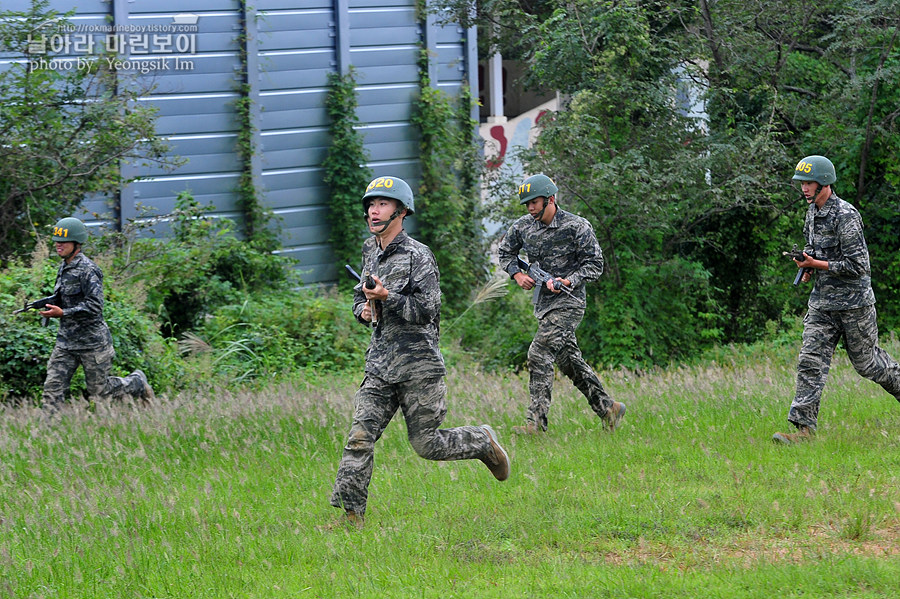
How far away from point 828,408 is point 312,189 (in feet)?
34.4

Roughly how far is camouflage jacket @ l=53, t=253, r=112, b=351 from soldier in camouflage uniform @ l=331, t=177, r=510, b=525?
4.41 meters

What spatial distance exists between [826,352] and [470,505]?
3119 mm

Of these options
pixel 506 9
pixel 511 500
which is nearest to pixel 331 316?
pixel 506 9

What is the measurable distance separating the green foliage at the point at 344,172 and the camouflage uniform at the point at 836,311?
33.7ft

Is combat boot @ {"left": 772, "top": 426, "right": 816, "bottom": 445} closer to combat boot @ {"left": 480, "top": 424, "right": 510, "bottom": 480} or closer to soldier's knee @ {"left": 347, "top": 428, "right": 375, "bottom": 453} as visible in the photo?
combat boot @ {"left": 480, "top": 424, "right": 510, "bottom": 480}

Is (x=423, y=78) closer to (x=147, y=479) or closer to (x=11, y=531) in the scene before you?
(x=147, y=479)

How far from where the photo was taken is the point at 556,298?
8.73 metres

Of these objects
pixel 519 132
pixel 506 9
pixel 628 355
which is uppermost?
pixel 506 9

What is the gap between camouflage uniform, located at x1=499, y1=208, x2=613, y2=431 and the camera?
862 cm

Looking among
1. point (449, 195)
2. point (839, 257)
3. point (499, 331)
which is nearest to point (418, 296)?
point (839, 257)

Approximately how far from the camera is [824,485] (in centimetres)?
664

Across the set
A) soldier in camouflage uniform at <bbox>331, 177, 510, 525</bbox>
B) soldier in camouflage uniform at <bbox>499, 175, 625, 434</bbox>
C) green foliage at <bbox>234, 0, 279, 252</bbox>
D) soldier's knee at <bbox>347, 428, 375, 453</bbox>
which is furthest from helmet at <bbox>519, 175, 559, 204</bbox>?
green foliage at <bbox>234, 0, 279, 252</bbox>

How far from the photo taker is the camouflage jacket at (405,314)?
623 cm

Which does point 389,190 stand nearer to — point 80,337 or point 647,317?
point 80,337
